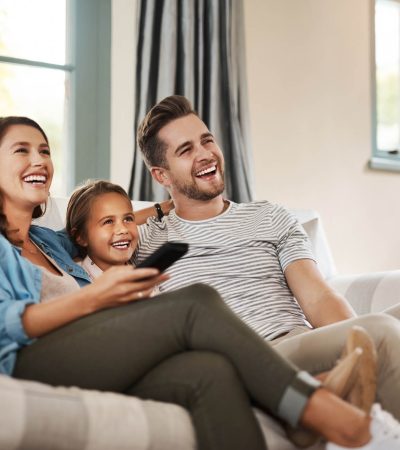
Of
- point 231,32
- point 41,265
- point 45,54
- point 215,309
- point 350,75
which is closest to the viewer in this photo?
point 215,309

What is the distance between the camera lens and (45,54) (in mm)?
3148

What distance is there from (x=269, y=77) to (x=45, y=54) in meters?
1.08

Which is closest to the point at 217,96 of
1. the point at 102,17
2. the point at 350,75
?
the point at 102,17

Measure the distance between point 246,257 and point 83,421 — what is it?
862 millimetres

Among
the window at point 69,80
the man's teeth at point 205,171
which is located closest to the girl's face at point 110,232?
the man's teeth at point 205,171

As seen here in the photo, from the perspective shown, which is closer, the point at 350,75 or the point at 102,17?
the point at 102,17

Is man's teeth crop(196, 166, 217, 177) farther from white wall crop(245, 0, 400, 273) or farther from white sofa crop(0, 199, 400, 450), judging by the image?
white wall crop(245, 0, 400, 273)

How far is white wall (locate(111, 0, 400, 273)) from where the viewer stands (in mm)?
3615

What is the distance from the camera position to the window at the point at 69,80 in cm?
312

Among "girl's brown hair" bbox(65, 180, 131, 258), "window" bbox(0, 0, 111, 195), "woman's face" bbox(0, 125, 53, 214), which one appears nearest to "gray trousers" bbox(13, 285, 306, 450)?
"woman's face" bbox(0, 125, 53, 214)

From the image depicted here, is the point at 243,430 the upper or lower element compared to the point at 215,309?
lower

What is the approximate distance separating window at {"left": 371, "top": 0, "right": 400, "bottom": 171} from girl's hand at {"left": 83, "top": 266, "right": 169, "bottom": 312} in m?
2.98

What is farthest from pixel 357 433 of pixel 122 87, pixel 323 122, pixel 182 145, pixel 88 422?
pixel 323 122

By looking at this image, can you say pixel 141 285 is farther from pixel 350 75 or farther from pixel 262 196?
pixel 350 75
